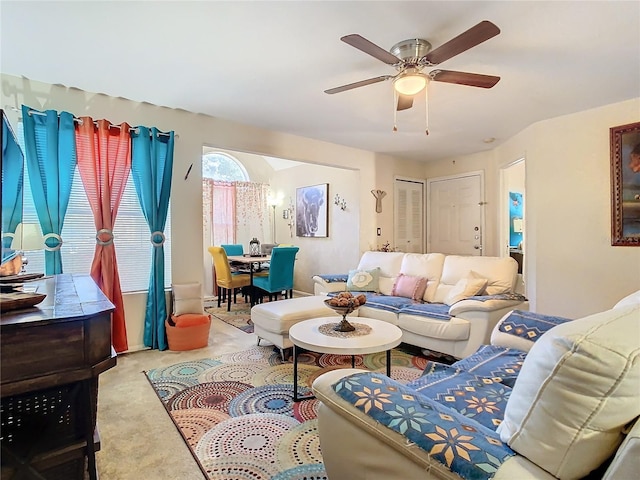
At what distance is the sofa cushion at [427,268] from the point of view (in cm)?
361

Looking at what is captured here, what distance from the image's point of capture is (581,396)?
0.73 m

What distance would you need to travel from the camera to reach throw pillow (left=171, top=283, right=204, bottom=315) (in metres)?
3.49

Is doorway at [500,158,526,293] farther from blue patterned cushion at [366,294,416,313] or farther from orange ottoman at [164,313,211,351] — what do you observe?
orange ottoman at [164,313,211,351]

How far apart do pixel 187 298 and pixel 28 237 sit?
142cm

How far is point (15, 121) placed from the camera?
2.80m

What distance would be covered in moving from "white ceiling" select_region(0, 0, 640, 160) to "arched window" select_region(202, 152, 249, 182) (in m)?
2.86

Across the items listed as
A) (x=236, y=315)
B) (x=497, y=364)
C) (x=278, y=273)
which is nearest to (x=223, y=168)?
(x=278, y=273)

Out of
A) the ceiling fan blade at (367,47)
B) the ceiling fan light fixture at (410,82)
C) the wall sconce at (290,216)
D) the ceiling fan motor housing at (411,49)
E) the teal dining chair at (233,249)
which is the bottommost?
the teal dining chair at (233,249)

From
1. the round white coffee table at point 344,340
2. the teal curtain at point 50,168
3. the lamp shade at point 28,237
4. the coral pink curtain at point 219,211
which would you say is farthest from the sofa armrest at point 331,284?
the coral pink curtain at point 219,211

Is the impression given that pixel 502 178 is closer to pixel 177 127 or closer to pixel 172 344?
pixel 177 127

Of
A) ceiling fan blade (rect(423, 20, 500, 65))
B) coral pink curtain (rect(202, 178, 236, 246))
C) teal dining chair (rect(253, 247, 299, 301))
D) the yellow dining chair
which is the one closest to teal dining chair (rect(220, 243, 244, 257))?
coral pink curtain (rect(202, 178, 236, 246))

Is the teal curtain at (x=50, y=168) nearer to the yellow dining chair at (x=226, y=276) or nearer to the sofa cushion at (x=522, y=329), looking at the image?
the yellow dining chair at (x=226, y=276)

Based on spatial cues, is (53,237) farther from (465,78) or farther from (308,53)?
(465,78)

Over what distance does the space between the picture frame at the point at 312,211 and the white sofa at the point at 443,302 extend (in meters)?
1.98
